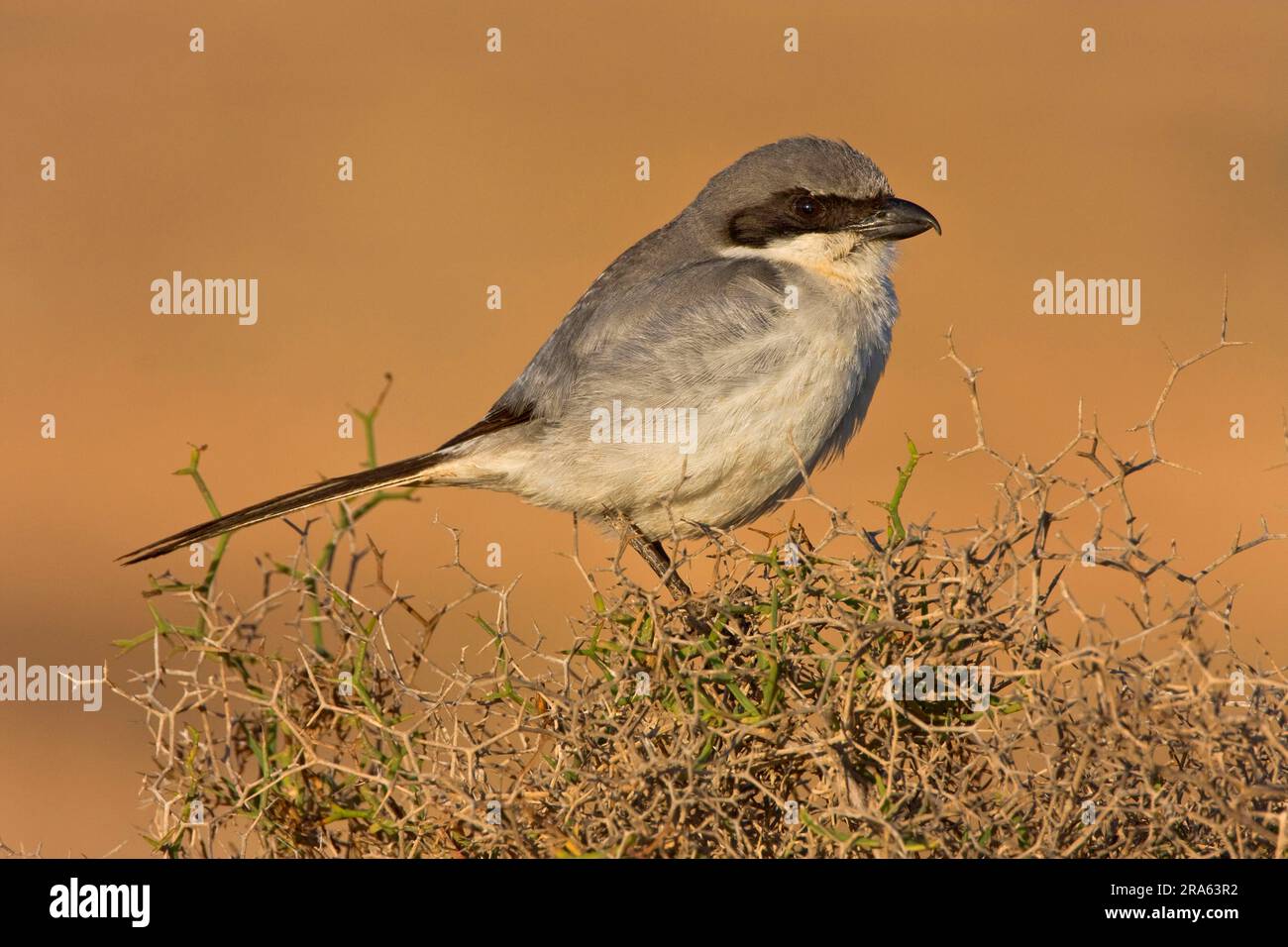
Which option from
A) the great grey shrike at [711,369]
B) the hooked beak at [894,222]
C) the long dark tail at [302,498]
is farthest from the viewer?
the hooked beak at [894,222]

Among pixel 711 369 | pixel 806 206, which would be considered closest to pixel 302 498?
pixel 711 369

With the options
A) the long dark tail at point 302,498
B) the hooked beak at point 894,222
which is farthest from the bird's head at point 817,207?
the long dark tail at point 302,498

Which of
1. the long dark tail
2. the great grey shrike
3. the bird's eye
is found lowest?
the long dark tail

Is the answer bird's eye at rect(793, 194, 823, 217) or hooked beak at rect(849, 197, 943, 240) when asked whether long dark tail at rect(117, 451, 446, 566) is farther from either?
hooked beak at rect(849, 197, 943, 240)

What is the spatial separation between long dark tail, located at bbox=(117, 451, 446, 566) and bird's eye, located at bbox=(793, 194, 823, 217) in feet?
4.07

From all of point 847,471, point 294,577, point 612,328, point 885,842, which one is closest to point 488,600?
point 847,471

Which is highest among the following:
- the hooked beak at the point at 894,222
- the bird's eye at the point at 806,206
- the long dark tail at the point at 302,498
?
the bird's eye at the point at 806,206

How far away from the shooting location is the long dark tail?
361cm

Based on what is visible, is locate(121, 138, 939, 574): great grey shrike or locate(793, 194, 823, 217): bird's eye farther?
locate(793, 194, 823, 217): bird's eye

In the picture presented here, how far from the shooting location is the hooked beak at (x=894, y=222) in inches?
158

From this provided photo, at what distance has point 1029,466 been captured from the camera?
2.28 meters

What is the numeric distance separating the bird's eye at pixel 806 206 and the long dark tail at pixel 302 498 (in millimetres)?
1242

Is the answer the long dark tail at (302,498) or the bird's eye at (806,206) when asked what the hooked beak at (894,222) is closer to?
the bird's eye at (806,206)

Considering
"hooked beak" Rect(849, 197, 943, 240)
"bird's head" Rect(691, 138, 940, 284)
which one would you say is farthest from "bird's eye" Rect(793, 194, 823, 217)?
"hooked beak" Rect(849, 197, 943, 240)
